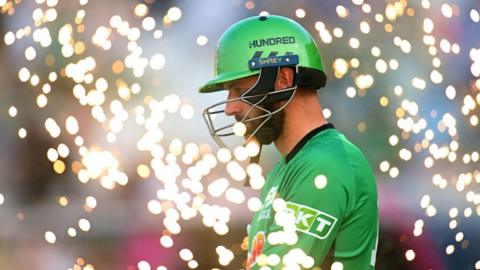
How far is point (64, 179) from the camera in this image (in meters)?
5.82

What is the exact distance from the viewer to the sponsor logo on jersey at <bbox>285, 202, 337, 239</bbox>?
2.50 meters

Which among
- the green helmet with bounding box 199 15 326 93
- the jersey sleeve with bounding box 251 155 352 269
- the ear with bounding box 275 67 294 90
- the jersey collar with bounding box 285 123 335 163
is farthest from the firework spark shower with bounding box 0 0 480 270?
the jersey sleeve with bounding box 251 155 352 269

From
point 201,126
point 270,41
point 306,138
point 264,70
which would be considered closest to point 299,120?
point 306,138

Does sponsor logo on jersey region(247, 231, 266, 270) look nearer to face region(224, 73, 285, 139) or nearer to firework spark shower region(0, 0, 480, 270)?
face region(224, 73, 285, 139)

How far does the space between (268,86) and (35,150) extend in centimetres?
344

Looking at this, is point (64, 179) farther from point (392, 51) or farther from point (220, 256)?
point (392, 51)

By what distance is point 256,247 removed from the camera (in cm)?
272

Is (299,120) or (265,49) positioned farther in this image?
(265,49)

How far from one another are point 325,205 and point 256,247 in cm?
30

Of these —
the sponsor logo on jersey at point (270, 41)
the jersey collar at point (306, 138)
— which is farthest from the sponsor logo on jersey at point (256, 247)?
the sponsor logo on jersey at point (270, 41)

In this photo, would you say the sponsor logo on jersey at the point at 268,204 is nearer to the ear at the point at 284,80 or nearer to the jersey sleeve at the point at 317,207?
the jersey sleeve at the point at 317,207

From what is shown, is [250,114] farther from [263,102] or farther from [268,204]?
[268,204]

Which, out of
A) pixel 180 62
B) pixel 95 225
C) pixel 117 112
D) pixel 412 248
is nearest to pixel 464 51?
pixel 412 248

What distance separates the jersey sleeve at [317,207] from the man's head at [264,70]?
262mm
